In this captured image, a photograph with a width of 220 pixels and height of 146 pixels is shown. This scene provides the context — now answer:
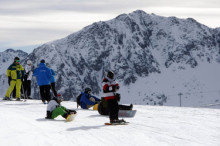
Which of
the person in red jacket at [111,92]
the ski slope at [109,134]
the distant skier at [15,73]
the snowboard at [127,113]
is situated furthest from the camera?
the distant skier at [15,73]

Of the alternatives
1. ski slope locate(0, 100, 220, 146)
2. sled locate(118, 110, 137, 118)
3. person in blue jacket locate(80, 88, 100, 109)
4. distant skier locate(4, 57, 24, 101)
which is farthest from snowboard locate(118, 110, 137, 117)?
distant skier locate(4, 57, 24, 101)

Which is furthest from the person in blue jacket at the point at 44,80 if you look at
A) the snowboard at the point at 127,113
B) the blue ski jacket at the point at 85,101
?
the snowboard at the point at 127,113

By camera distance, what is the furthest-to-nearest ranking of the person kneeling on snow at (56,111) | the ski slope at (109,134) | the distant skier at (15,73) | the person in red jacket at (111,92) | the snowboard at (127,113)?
the distant skier at (15,73)
the snowboard at (127,113)
the person kneeling on snow at (56,111)
the person in red jacket at (111,92)
the ski slope at (109,134)

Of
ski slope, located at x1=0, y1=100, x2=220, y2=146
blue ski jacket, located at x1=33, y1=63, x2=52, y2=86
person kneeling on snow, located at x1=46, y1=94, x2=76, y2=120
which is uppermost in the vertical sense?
blue ski jacket, located at x1=33, y1=63, x2=52, y2=86

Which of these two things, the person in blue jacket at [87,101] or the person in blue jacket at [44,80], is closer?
the person in blue jacket at [87,101]

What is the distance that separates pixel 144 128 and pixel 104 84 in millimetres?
1675

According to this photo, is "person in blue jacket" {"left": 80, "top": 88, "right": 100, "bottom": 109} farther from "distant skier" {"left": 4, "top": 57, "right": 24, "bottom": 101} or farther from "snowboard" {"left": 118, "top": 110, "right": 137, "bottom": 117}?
"distant skier" {"left": 4, "top": 57, "right": 24, "bottom": 101}

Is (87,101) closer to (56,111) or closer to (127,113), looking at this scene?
(127,113)

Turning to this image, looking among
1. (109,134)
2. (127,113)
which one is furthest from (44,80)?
(109,134)

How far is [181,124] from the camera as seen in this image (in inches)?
408

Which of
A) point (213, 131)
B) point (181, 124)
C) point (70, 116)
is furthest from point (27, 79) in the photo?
point (213, 131)

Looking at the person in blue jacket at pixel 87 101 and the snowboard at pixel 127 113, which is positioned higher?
the person in blue jacket at pixel 87 101

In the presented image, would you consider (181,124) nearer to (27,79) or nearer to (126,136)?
(126,136)

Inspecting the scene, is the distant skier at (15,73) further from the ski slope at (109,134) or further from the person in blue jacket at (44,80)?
the ski slope at (109,134)
